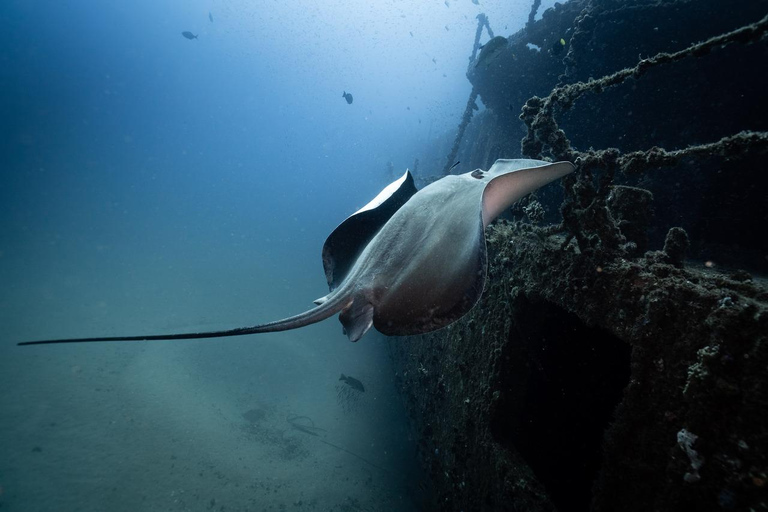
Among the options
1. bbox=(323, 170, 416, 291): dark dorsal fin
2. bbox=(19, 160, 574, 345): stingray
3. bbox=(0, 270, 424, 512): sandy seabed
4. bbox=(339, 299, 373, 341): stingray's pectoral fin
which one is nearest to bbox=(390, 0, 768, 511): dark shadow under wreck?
bbox=(19, 160, 574, 345): stingray

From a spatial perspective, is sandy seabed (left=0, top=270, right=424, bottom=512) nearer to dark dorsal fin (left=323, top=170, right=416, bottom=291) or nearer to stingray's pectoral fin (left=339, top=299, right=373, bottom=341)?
dark dorsal fin (left=323, top=170, right=416, bottom=291)

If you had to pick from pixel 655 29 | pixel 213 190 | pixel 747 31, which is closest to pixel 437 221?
pixel 747 31

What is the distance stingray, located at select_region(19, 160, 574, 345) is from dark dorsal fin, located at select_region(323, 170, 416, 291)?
0.65m

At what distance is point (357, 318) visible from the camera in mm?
2115

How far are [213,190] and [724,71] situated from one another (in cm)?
12369

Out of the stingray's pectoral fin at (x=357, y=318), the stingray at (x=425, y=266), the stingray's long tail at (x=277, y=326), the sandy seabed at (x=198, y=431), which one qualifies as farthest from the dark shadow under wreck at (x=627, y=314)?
the sandy seabed at (x=198, y=431)

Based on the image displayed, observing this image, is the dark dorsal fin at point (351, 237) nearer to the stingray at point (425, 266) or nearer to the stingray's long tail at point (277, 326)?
the stingray at point (425, 266)

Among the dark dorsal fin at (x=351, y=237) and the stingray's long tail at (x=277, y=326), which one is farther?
the dark dorsal fin at (x=351, y=237)

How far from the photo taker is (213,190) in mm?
106438

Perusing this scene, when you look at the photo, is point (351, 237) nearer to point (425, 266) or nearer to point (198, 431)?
point (425, 266)

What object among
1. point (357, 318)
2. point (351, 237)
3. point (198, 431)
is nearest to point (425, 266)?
point (357, 318)

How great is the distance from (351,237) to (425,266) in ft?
4.60

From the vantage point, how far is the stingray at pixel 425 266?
1.89 metres

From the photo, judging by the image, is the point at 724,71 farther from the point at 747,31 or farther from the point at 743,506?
the point at 743,506
